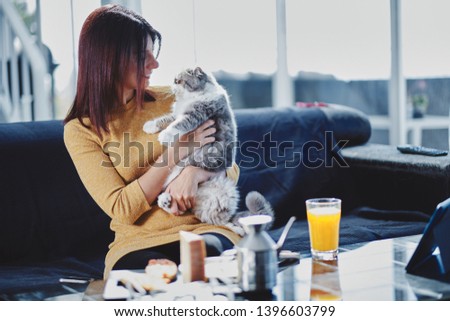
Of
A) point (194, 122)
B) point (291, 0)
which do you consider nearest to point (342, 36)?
point (291, 0)

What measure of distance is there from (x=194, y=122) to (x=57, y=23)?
1963mm

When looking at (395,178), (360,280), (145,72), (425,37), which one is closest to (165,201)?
(145,72)

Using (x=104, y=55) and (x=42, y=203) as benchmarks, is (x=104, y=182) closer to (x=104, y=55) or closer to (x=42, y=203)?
(x=104, y=55)

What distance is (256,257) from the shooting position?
4.66 ft

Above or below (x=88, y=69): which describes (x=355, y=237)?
below

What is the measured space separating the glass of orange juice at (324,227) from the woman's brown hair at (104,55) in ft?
2.41

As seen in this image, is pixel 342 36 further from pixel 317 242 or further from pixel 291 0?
pixel 317 242

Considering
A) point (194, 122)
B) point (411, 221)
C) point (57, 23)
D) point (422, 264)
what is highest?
point (57, 23)

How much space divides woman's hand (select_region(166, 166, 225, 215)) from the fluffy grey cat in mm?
19

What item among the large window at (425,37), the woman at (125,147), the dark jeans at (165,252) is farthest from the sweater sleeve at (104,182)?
the large window at (425,37)

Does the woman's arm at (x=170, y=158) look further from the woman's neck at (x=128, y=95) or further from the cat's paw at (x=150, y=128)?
the woman's neck at (x=128, y=95)

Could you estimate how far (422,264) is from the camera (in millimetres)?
1556

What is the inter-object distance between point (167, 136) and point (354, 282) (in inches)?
32.1
